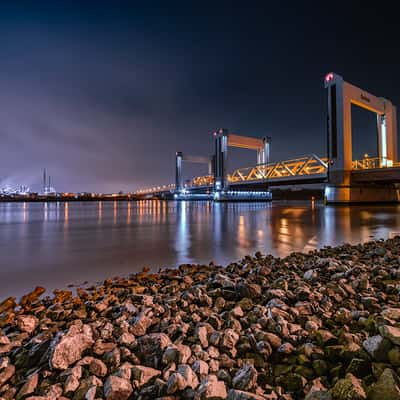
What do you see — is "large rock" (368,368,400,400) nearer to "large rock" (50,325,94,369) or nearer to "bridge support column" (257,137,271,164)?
"large rock" (50,325,94,369)

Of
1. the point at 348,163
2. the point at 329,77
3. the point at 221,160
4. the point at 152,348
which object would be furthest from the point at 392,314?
the point at 221,160

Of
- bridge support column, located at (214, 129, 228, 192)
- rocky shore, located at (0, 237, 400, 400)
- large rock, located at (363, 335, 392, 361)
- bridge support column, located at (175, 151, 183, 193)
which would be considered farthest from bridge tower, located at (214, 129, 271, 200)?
large rock, located at (363, 335, 392, 361)

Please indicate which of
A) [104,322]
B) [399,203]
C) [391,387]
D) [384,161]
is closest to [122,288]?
[104,322]

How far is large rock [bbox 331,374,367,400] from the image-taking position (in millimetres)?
1055

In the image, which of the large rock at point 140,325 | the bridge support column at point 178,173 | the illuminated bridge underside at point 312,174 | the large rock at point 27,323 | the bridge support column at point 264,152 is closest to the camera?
the large rock at point 140,325

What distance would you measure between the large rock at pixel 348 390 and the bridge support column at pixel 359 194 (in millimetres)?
29495

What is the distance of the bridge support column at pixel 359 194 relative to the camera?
1059 inches

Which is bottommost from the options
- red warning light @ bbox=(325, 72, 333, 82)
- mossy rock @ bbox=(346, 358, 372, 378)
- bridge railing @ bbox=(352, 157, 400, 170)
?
mossy rock @ bbox=(346, 358, 372, 378)

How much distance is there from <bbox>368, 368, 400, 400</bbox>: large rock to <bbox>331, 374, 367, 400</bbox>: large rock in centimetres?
4

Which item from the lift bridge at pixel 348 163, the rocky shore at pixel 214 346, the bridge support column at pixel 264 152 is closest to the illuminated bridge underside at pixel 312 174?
the lift bridge at pixel 348 163

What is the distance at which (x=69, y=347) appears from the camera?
1.49 metres

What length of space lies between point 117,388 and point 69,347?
49 centimetres

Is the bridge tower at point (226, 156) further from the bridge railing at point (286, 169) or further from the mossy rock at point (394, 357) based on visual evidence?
the mossy rock at point (394, 357)

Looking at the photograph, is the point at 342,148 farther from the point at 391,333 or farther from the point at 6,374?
the point at 6,374
